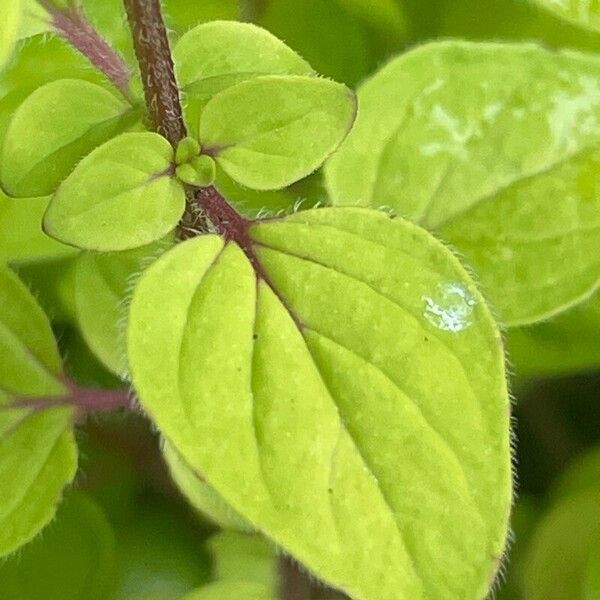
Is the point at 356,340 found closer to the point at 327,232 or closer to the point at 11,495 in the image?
the point at 327,232

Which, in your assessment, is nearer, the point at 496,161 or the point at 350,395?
the point at 350,395

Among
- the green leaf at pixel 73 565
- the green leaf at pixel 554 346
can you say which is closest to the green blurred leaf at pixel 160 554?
the green leaf at pixel 73 565

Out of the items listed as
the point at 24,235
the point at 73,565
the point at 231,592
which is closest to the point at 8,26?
the point at 24,235

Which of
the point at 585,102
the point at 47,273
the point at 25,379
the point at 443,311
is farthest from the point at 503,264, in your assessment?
the point at 47,273

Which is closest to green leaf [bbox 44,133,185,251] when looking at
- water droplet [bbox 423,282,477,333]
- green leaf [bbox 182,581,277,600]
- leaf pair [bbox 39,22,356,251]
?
leaf pair [bbox 39,22,356,251]

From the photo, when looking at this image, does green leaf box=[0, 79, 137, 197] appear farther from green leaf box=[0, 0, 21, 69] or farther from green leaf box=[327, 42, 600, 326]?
green leaf box=[327, 42, 600, 326]

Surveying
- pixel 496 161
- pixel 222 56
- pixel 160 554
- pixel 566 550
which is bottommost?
pixel 160 554

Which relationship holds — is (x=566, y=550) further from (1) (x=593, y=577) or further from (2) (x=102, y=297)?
(2) (x=102, y=297)
